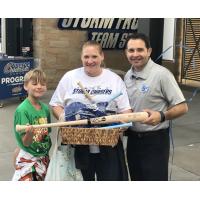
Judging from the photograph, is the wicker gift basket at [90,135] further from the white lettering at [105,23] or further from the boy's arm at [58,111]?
the white lettering at [105,23]

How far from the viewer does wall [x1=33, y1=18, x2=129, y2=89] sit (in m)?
12.5

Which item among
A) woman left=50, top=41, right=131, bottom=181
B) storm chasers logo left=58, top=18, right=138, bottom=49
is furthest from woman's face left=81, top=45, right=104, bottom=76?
storm chasers logo left=58, top=18, right=138, bottom=49

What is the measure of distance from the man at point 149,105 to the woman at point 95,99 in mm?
165

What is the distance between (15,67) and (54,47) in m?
3.10

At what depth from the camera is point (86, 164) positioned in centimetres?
310

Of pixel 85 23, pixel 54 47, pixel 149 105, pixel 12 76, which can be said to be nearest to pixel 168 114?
pixel 149 105

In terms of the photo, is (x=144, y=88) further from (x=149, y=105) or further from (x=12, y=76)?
(x=12, y=76)

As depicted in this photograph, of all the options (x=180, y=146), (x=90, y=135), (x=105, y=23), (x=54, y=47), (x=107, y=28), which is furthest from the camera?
(x=107, y=28)

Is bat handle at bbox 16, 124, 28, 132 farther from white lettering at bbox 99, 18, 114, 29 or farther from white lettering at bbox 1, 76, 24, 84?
white lettering at bbox 99, 18, 114, 29

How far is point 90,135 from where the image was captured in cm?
280

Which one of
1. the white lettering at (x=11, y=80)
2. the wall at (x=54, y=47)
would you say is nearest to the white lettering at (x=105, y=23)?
the wall at (x=54, y=47)

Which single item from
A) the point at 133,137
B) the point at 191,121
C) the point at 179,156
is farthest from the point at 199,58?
the point at 133,137
